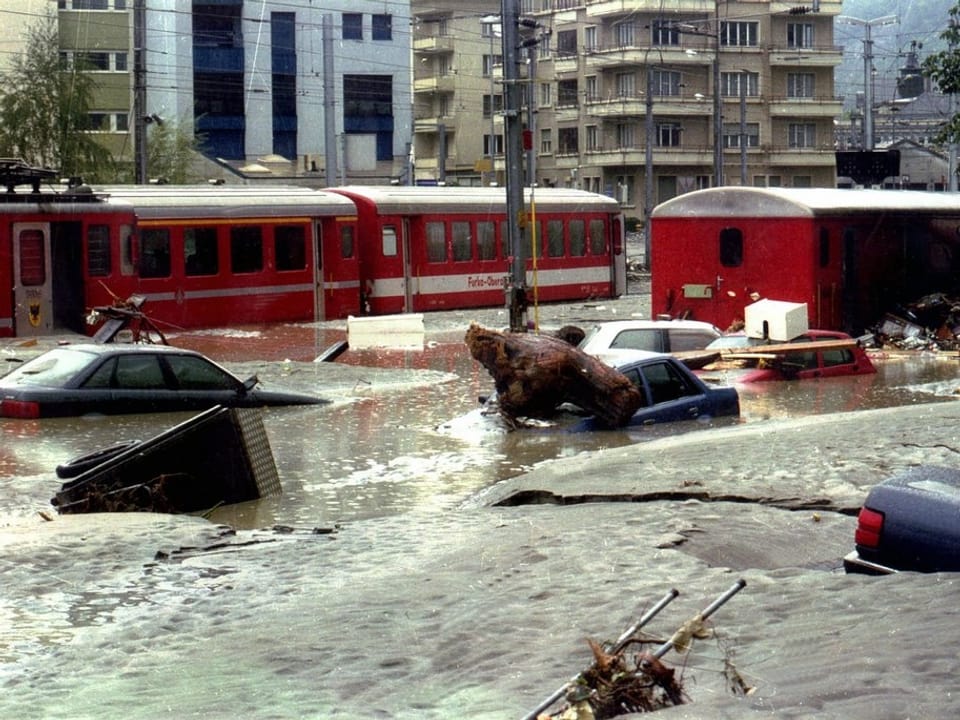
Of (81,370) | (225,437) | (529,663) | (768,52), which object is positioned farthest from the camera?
(768,52)

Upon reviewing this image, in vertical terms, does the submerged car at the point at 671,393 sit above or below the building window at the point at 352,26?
Result: below

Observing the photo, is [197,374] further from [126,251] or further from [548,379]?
[126,251]

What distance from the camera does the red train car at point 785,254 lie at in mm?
31531

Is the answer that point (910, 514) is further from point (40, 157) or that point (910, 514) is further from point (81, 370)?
point (40, 157)

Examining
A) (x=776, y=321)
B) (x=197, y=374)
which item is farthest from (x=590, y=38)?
(x=197, y=374)

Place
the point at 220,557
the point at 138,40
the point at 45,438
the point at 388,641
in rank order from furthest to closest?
the point at 138,40, the point at 45,438, the point at 220,557, the point at 388,641

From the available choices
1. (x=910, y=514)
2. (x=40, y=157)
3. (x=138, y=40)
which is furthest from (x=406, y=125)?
(x=910, y=514)

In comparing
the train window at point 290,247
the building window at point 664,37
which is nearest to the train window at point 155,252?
the train window at point 290,247

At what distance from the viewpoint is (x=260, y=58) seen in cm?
8119

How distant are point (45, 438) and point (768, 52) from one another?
83703mm

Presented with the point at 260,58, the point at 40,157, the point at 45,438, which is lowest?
the point at 45,438

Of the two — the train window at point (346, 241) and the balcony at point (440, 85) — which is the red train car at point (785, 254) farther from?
the balcony at point (440, 85)

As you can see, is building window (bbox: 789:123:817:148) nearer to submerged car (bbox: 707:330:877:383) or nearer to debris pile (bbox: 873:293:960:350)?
debris pile (bbox: 873:293:960:350)

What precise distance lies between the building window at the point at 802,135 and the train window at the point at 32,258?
7304 centimetres
